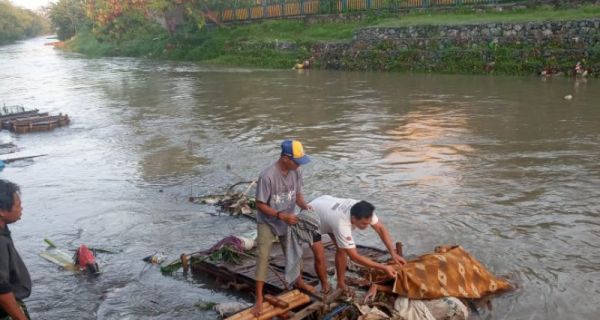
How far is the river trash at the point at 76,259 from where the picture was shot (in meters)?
7.52

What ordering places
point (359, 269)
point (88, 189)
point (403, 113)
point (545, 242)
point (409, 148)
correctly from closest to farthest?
point (359, 269), point (545, 242), point (88, 189), point (409, 148), point (403, 113)

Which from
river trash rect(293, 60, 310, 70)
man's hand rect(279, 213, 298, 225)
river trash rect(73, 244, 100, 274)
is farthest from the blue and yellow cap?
river trash rect(293, 60, 310, 70)

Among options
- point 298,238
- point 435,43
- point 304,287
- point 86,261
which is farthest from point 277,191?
point 435,43

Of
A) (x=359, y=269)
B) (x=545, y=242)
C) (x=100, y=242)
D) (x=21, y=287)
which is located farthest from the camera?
(x=100, y=242)

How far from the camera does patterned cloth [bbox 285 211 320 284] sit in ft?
18.4

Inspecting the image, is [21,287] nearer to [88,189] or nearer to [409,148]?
[88,189]

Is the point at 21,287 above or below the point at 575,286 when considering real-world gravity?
above

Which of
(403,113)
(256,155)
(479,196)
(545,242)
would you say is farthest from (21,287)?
(403,113)

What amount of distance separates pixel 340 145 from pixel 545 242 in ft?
20.9

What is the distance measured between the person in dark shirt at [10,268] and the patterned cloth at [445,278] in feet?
10.5

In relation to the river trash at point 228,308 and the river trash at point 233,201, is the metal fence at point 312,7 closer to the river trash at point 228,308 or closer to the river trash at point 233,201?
the river trash at point 233,201

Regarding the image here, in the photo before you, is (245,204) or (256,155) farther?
(256,155)

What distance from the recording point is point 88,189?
11.3m

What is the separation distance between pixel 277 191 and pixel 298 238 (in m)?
0.56
